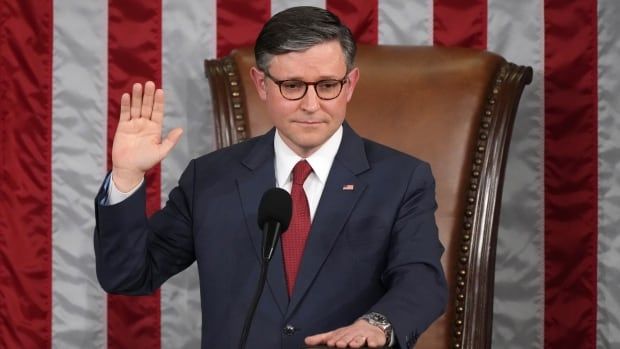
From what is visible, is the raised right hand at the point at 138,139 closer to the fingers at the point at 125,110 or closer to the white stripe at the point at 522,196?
the fingers at the point at 125,110

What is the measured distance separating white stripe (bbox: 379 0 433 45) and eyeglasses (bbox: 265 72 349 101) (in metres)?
0.82

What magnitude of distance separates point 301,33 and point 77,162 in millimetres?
1022

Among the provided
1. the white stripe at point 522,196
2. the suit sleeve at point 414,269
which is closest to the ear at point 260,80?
the suit sleeve at point 414,269

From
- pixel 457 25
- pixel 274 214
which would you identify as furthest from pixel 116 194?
pixel 457 25

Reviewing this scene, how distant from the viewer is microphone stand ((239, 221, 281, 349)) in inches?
60.9

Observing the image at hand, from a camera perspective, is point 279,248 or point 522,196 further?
point 522,196

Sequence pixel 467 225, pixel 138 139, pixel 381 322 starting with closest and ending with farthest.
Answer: pixel 381 322, pixel 138 139, pixel 467 225

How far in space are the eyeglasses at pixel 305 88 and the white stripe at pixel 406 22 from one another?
2.70 feet

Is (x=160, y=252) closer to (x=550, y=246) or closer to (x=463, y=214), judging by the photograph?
(x=463, y=214)

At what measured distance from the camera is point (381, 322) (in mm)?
1685

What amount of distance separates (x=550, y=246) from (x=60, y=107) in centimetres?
124

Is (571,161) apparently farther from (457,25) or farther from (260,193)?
(260,193)

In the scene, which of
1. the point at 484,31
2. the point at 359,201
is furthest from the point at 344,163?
the point at 484,31

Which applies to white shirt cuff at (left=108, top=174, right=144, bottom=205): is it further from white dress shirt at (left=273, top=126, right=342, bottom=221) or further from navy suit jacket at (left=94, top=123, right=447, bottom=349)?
white dress shirt at (left=273, top=126, right=342, bottom=221)
